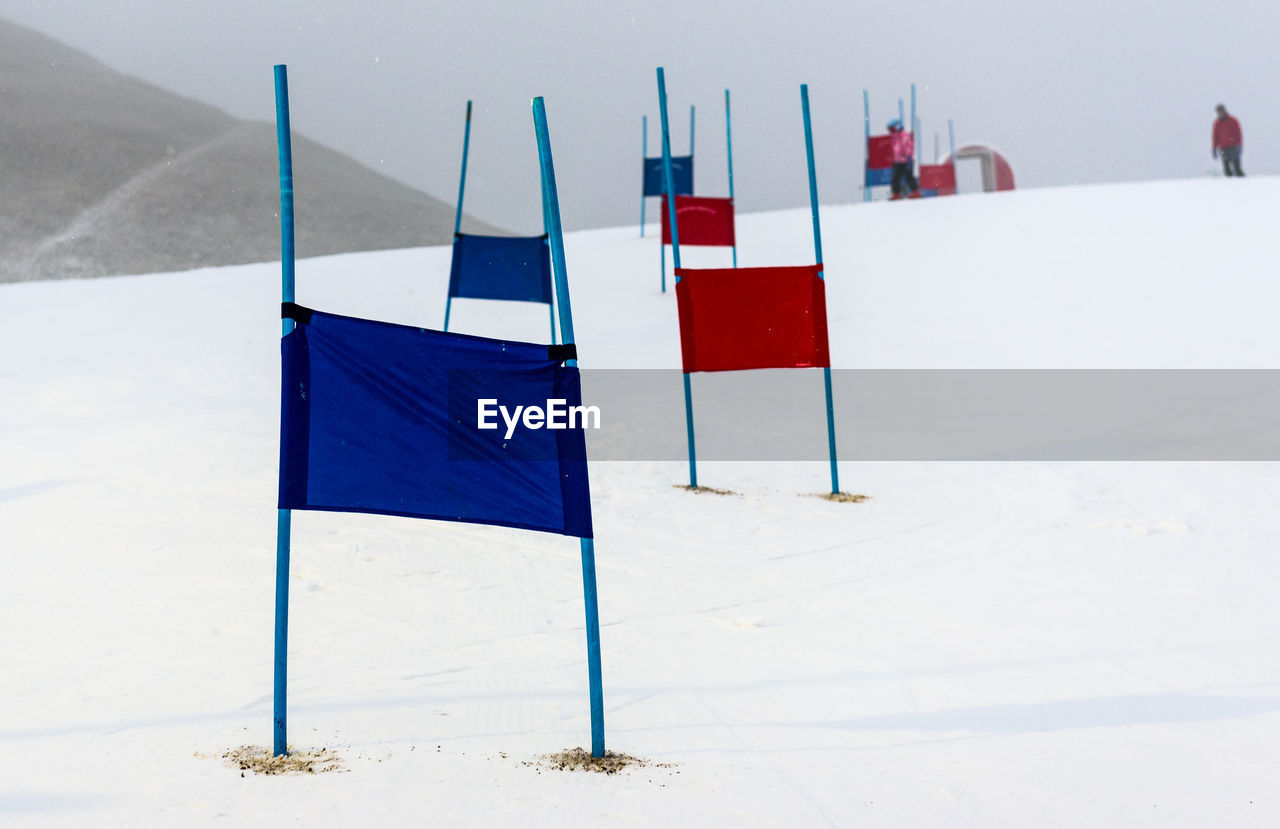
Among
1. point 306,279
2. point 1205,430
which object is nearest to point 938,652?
point 1205,430

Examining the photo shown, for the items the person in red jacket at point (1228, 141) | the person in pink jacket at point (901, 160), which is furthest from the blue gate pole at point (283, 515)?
the person in red jacket at point (1228, 141)

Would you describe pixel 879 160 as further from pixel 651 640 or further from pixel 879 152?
pixel 651 640

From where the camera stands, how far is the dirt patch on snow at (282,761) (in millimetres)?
2805

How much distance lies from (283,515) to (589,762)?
3.54 ft

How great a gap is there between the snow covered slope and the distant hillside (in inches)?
806

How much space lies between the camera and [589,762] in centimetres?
290

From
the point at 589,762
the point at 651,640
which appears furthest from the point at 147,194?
the point at 589,762

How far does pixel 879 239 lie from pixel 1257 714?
42.5 ft

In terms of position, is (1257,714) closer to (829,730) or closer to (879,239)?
(829,730)

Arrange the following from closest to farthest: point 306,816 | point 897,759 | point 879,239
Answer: point 306,816
point 897,759
point 879,239

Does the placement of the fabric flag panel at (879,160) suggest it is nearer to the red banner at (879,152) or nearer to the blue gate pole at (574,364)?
the red banner at (879,152)

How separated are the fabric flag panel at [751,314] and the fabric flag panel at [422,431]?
12.4 ft

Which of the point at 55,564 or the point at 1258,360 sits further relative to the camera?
the point at 1258,360

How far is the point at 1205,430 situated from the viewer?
7.98 metres
